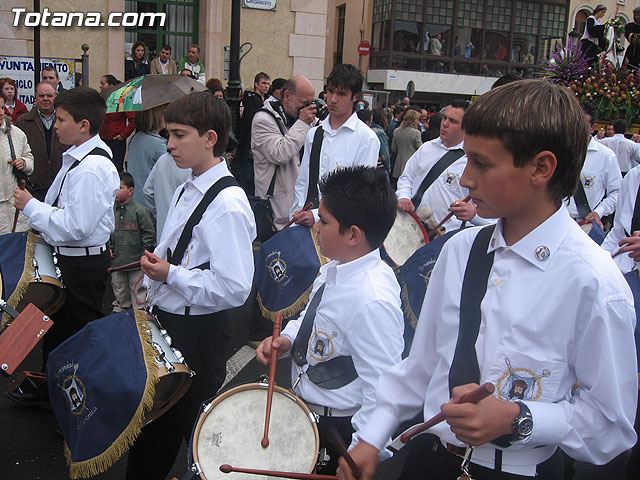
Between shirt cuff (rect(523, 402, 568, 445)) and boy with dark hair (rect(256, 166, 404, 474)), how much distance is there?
2.45 ft

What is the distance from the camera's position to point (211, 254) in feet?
9.37

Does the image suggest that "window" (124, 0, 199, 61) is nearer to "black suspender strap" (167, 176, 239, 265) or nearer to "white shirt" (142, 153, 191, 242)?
"white shirt" (142, 153, 191, 242)

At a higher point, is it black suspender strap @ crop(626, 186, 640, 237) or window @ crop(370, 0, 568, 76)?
window @ crop(370, 0, 568, 76)

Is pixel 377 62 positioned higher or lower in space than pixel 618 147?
higher

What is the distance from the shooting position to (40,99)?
6.80 metres

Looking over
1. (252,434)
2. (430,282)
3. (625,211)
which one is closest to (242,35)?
(625,211)

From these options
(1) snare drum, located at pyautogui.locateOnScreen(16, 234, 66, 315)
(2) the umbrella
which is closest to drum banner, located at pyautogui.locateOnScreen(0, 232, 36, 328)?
(1) snare drum, located at pyautogui.locateOnScreen(16, 234, 66, 315)

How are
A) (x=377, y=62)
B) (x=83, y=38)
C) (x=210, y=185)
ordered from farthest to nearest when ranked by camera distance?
(x=377, y=62), (x=83, y=38), (x=210, y=185)

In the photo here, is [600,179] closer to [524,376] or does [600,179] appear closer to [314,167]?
[314,167]

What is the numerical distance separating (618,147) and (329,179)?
817 cm

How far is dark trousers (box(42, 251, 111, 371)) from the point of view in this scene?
389cm

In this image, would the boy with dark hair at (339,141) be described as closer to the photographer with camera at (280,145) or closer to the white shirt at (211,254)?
the photographer with camera at (280,145)

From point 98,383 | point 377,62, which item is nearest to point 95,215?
point 98,383

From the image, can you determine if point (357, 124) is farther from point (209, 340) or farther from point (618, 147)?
point (618, 147)
